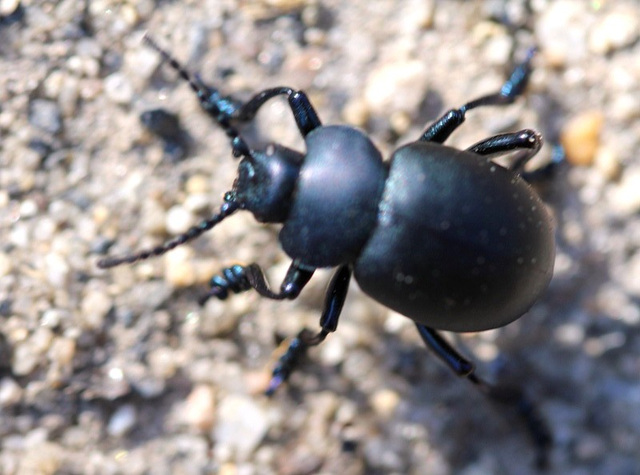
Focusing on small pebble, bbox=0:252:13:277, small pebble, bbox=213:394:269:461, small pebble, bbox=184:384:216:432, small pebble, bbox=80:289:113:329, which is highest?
small pebble, bbox=0:252:13:277

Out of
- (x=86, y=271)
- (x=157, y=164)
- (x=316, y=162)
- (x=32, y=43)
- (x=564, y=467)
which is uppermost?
(x=32, y=43)

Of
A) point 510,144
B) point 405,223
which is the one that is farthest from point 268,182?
point 510,144

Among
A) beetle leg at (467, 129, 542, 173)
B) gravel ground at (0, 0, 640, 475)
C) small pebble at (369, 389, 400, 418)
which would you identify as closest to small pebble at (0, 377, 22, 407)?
gravel ground at (0, 0, 640, 475)

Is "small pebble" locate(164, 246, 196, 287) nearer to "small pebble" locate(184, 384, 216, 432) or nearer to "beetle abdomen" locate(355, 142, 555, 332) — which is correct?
"small pebble" locate(184, 384, 216, 432)

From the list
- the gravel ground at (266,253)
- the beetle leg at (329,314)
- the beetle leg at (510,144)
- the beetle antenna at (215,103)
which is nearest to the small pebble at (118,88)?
the gravel ground at (266,253)

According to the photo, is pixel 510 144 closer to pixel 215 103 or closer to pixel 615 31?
pixel 615 31

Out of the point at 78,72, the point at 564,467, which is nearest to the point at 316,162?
the point at 78,72

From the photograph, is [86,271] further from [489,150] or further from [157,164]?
[489,150]
